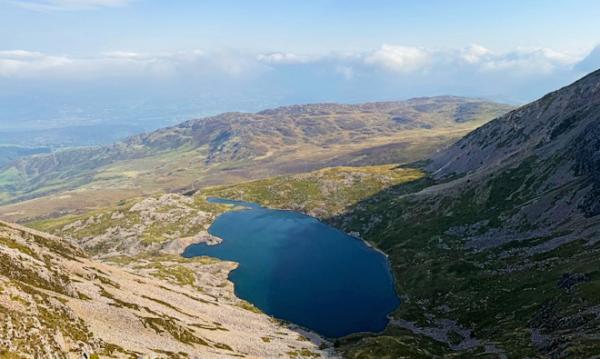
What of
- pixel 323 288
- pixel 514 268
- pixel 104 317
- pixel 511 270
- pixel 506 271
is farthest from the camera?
pixel 323 288

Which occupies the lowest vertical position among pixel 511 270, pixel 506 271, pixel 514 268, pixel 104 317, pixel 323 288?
pixel 323 288

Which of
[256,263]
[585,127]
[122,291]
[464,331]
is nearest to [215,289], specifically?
[256,263]

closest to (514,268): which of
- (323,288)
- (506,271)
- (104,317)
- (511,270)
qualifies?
(511,270)

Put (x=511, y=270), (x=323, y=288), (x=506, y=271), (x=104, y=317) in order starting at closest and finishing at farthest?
(x=104, y=317), (x=511, y=270), (x=506, y=271), (x=323, y=288)

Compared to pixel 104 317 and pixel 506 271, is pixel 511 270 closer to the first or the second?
pixel 506 271

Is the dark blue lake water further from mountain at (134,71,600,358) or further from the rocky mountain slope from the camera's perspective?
the rocky mountain slope

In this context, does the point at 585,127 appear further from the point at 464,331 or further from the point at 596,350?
the point at 596,350

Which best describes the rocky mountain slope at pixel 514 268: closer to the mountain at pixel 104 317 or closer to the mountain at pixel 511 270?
the mountain at pixel 511 270

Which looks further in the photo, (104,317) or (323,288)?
(323,288)
